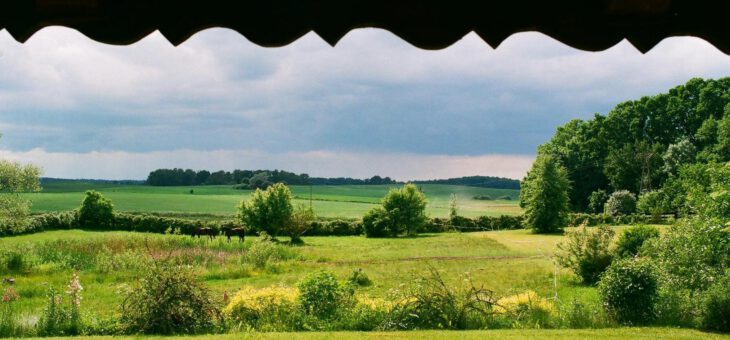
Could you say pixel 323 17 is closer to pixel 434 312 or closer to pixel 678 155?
pixel 434 312

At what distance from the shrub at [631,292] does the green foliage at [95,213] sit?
34.9 m

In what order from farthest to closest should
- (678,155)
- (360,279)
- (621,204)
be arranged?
Answer: 1. (678,155)
2. (621,204)
3. (360,279)

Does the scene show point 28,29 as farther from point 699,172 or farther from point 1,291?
point 699,172

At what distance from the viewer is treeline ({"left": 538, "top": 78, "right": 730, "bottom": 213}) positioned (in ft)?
137

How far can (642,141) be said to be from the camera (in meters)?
44.4

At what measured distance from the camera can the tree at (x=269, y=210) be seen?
1426 inches

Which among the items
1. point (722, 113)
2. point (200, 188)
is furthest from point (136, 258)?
point (200, 188)

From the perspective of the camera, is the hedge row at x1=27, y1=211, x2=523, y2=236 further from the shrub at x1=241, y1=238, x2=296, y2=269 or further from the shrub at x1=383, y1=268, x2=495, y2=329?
the shrub at x1=383, y1=268, x2=495, y2=329

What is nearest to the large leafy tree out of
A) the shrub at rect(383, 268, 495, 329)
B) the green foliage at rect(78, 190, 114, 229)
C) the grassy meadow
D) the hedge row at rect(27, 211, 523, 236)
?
the grassy meadow

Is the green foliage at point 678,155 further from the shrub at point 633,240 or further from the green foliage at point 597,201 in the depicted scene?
the shrub at point 633,240

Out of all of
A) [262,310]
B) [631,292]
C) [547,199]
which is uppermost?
[547,199]

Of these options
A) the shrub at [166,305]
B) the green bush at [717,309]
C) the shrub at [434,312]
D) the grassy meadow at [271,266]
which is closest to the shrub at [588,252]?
the grassy meadow at [271,266]

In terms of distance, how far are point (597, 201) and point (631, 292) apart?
3459 cm

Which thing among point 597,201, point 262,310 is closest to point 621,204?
point 597,201
